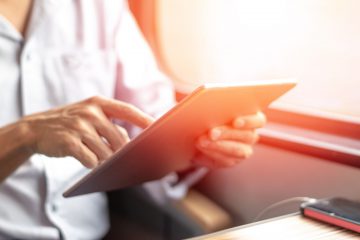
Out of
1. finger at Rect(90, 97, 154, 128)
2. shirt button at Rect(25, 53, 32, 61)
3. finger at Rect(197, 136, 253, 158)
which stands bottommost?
finger at Rect(197, 136, 253, 158)

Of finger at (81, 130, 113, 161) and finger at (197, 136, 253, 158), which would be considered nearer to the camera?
finger at (81, 130, 113, 161)

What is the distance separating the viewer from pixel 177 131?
0.64 m

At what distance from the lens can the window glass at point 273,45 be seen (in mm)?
875

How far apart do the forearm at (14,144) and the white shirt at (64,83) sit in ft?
0.29

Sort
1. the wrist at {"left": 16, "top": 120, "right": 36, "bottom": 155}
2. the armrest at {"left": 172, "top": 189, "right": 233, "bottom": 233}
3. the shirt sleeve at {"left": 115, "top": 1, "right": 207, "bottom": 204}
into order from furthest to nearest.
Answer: the shirt sleeve at {"left": 115, "top": 1, "right": 207, "bottom": 204} < the armrest at {"left": 172, "top": 189, "right": 233, "bottom": 233} < the wrist at {"left": 16, "top": 120, "right": 36, "bottom": 155}

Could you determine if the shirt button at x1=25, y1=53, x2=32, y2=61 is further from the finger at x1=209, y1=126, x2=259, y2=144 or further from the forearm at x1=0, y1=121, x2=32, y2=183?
the finger at x1=209, y1=126, x2=259, y2=144

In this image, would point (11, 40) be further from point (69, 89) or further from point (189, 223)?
point (189, 223)

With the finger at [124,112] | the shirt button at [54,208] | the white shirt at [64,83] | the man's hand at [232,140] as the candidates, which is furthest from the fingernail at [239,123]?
the shirt button at [54,208]

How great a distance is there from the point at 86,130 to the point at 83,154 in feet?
0.10

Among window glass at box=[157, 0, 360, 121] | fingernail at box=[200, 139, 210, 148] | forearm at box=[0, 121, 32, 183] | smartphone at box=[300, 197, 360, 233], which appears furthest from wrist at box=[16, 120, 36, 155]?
window glass at box=[157, 0, 360, 121]

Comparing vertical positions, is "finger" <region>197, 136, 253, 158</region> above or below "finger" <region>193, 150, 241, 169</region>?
above

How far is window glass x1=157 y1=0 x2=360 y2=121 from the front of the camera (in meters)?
0.87

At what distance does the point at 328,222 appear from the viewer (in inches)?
24.2

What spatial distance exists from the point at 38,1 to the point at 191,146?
15.2 inches
